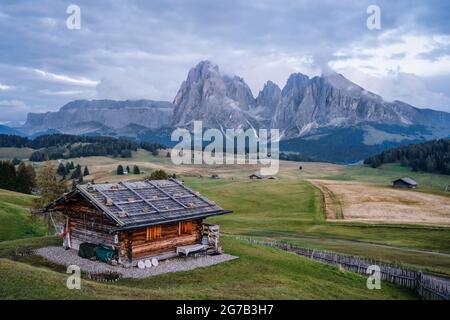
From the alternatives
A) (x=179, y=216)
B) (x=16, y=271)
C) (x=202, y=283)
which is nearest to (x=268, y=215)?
(x=179, y=216)

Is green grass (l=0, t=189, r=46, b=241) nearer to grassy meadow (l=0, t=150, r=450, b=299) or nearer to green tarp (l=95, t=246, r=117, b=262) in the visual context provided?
grassy meadow (l=0, t=150, r=450, b=299)

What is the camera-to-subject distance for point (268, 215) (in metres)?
81.8

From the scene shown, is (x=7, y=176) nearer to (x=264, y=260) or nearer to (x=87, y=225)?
(x=87, y=225)

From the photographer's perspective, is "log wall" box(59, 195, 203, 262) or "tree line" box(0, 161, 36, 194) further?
"tree line" box(0, 161, 36, 194)

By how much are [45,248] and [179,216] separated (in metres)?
12.0

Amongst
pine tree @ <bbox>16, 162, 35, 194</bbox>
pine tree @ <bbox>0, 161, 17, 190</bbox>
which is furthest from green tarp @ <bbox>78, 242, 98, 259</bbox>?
pine tree @ <bbox>16, 162, 35, 194</bbox>

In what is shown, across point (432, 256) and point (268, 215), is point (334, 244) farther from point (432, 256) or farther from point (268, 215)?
point (268, 215)

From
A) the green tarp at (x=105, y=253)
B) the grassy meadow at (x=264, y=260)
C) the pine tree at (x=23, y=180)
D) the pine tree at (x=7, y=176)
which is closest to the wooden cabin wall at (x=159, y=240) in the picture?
the green tarp at (x=105, y=253)

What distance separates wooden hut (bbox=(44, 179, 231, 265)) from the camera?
32938mm

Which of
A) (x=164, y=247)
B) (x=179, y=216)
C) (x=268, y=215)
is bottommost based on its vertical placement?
(x=268, y=215)

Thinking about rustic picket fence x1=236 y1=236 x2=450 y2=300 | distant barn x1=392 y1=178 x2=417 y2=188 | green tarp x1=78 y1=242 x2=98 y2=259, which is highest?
green tarp x1=78 y1=242 x2=98 y2=259

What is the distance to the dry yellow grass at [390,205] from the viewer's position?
75.6 metres

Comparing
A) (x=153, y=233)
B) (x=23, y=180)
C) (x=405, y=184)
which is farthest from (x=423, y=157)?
(x=153, y=233)

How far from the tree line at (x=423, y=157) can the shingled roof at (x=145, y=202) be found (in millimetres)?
145527
